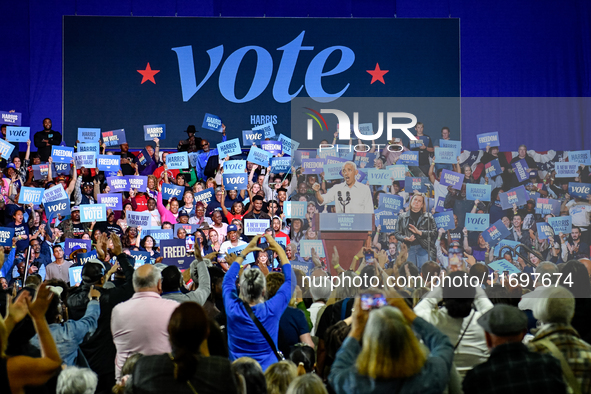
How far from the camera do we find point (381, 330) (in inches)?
85.4

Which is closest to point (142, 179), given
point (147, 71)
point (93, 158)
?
point (93, 158)

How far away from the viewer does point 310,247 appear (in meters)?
7.35

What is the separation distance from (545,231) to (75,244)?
6298mm

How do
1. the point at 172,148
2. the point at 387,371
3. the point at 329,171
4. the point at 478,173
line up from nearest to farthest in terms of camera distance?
the point at 387,371
the point at 329,171
the point at 478,173
the point at 172,148

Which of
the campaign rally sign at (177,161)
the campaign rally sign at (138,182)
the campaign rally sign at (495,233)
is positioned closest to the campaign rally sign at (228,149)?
the campaign rally sign at (177,161)

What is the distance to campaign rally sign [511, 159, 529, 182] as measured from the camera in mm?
9484

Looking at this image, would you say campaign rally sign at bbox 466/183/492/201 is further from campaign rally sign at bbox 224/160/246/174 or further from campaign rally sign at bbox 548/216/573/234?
campaign rally sign at bbox 224/160/246/174

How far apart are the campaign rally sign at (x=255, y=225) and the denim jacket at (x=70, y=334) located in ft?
17.9

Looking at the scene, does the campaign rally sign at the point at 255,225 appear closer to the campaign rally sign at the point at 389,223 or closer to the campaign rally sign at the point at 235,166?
the campaign rally sign at the point at 235,166

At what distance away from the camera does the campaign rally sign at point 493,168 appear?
31.3ft

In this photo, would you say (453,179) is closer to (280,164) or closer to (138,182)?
(280,164)

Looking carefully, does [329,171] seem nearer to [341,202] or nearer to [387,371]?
[341,202]

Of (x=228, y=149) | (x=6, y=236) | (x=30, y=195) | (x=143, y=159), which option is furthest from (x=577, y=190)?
(x=6, y=236)

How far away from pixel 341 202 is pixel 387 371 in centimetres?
549
